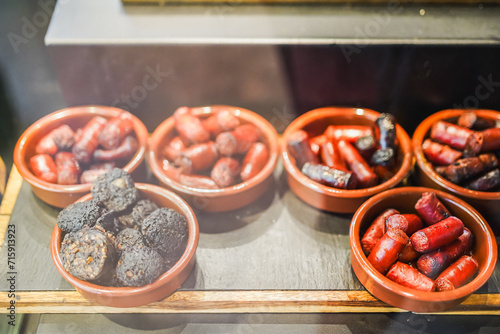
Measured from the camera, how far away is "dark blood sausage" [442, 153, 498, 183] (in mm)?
→ 1923

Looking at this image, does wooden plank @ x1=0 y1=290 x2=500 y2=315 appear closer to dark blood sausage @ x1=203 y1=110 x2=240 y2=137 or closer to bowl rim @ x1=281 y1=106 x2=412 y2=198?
bowl rim @ x1=281 y1=106 x2=412 y2=198

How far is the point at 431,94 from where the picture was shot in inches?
89.8

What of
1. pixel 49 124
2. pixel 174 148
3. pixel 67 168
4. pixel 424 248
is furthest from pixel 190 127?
pixel 424 248

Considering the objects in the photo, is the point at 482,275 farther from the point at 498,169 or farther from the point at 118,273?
the point at 118,273

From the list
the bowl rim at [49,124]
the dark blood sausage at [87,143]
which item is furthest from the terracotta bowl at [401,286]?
the dark blood sausage at [87,143]

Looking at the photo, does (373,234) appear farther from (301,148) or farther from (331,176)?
(301,148)

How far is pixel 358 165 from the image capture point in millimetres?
2006

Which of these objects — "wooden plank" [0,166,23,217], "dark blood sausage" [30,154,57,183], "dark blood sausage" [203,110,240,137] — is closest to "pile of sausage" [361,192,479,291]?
"dark blood sausage" [203,110,240,137]

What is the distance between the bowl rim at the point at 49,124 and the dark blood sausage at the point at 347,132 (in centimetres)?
87

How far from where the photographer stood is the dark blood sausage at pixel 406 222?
5.77ft

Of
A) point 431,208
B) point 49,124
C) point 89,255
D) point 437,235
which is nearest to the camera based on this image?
point 89,255

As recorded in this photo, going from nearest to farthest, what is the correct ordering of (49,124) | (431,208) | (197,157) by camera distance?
(431,208), (197,157), (49,124)

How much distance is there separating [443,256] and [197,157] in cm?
108

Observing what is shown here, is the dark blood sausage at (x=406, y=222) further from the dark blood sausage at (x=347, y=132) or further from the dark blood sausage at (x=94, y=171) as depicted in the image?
the dark blood sausage at (x=94, y=171)
